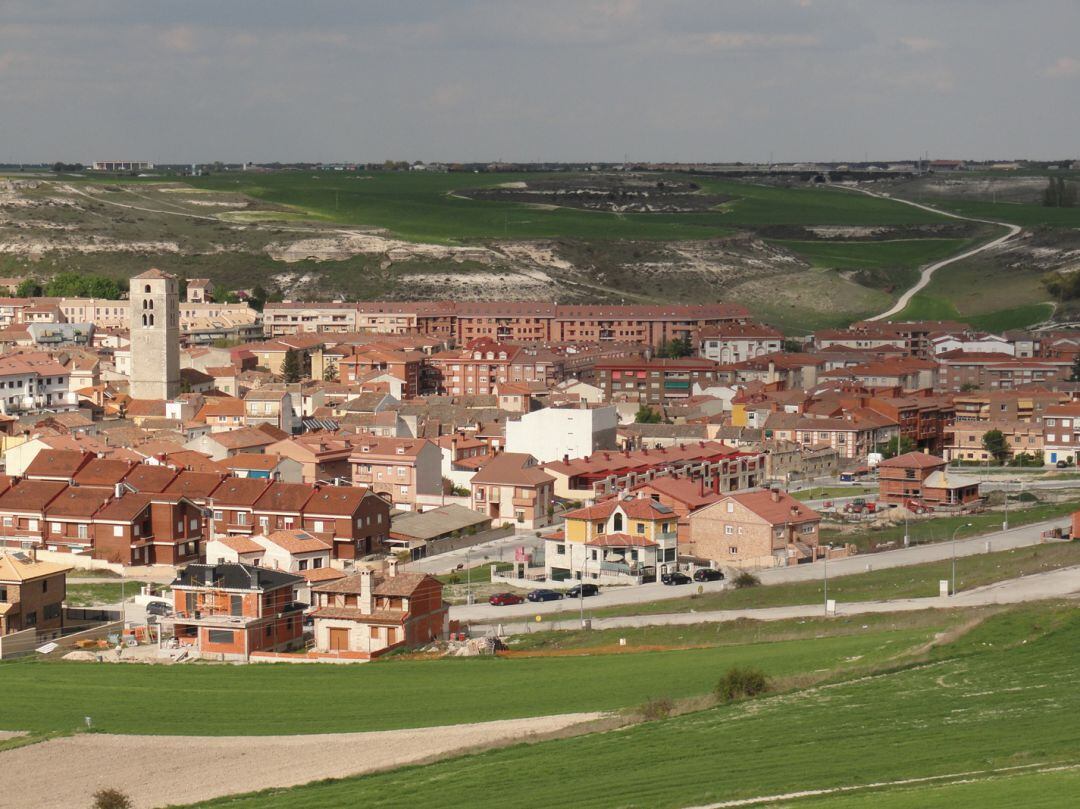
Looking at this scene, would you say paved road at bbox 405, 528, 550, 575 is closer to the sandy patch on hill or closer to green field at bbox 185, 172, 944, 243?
the sandy patch on hill

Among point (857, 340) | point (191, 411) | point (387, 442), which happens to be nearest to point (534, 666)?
point (387, 442)

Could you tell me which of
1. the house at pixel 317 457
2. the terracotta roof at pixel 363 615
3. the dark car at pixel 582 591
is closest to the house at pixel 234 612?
the terracotta roof at pixel 363 615

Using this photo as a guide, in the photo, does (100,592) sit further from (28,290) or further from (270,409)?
(28,290)

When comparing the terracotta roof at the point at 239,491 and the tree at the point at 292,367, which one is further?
the tree at the point at 292,367

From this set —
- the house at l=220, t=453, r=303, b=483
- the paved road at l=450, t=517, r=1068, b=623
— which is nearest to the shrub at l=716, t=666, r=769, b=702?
the paved road at l=450, t=517, r=1068, b=623

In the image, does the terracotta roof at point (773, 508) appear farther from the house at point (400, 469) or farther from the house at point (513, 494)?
the house at point (400, 469)

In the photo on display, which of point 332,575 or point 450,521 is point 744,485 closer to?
point 450,521

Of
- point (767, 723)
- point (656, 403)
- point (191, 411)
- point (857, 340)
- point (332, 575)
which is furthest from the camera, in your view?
point (857, 340)
